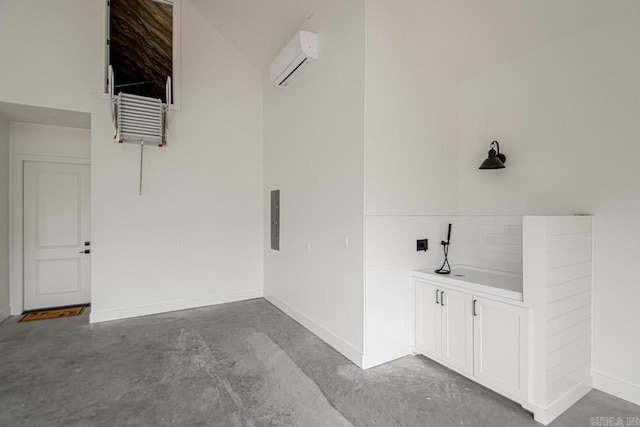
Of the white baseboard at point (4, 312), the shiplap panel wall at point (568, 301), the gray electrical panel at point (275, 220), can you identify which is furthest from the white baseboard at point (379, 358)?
the white baseboard at point (4, 312)

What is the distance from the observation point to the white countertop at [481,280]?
7.80 feet

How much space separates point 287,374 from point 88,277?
3.97m

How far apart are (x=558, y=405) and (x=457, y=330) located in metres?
0.78

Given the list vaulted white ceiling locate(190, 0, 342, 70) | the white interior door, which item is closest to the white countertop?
vaulted white ceiling locate(190, 0, 342, 70)

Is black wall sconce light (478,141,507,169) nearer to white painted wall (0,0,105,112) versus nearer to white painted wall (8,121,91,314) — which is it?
white painted wall (0,0,105,112)

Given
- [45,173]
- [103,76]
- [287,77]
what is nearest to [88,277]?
[45,173]

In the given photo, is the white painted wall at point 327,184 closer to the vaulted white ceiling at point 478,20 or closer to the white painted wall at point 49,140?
the vaulted white ceiling at point 478,20

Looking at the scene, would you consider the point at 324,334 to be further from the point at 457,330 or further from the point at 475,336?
the point at 475,336

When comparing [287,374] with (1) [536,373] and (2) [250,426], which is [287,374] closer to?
(2) [250,426]

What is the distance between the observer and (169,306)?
4520 mm

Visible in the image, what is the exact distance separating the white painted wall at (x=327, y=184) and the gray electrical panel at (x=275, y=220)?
0.16m

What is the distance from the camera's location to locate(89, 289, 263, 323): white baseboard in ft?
13.5

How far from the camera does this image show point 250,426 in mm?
2119

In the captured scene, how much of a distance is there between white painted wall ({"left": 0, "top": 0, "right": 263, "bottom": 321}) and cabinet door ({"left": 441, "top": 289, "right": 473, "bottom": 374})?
10.6 ft
